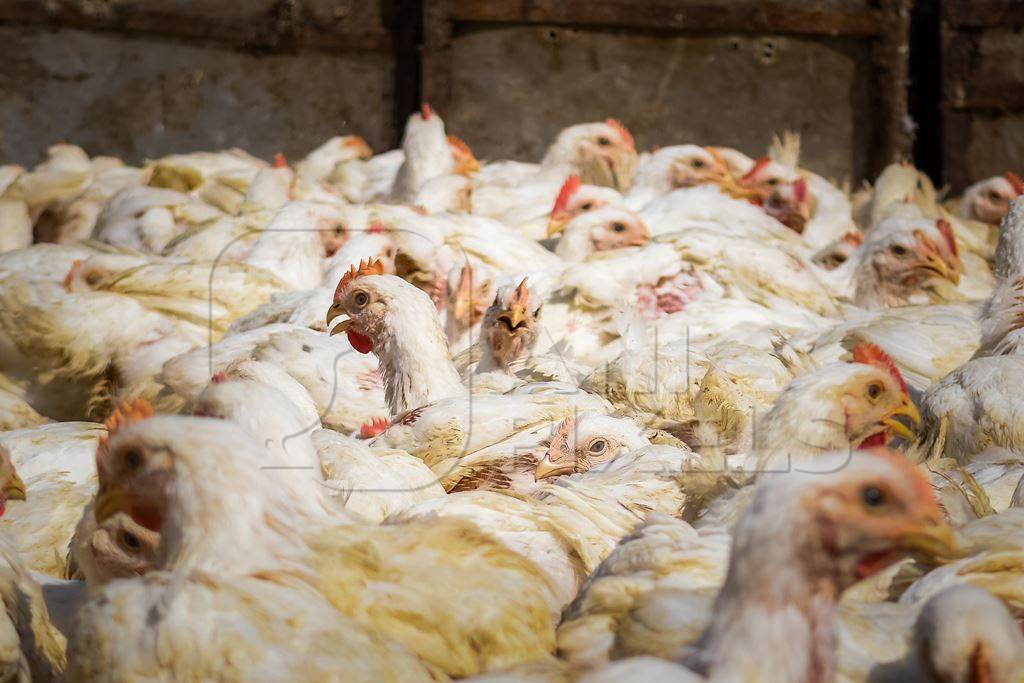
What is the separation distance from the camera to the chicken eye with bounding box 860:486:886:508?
6.64 ft

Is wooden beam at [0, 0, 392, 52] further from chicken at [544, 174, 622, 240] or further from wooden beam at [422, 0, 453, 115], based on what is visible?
chicken at [544, 174, 622, 240]

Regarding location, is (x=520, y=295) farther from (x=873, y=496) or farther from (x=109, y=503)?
(x=873, y=496)

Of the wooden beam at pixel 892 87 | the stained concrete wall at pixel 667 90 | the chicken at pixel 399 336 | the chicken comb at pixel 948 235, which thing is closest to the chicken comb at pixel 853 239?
the chicken comb at pixel 948 235

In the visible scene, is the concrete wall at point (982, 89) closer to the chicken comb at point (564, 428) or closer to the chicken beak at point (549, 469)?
the chicken comb at point (564, 428)

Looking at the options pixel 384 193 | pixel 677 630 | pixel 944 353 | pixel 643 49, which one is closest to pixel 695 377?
pixel 944 353

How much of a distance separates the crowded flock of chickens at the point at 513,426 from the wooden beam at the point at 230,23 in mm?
1586

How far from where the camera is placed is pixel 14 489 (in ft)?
10.8

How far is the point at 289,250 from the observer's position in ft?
20.8

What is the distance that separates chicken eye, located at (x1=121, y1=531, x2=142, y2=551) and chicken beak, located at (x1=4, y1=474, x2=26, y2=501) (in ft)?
2.35

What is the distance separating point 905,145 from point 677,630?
8.03 meters

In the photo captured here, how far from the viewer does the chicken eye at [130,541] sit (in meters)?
2.69

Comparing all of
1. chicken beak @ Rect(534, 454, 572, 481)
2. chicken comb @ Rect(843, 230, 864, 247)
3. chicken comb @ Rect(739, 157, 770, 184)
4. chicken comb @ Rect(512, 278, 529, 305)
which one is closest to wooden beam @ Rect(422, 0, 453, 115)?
chicken comb @ Rect(739, 157, 770, 184)

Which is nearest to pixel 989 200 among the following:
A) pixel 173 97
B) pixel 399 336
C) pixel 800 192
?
pixel 800 192

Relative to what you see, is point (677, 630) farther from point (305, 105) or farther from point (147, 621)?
point (305, 105)
